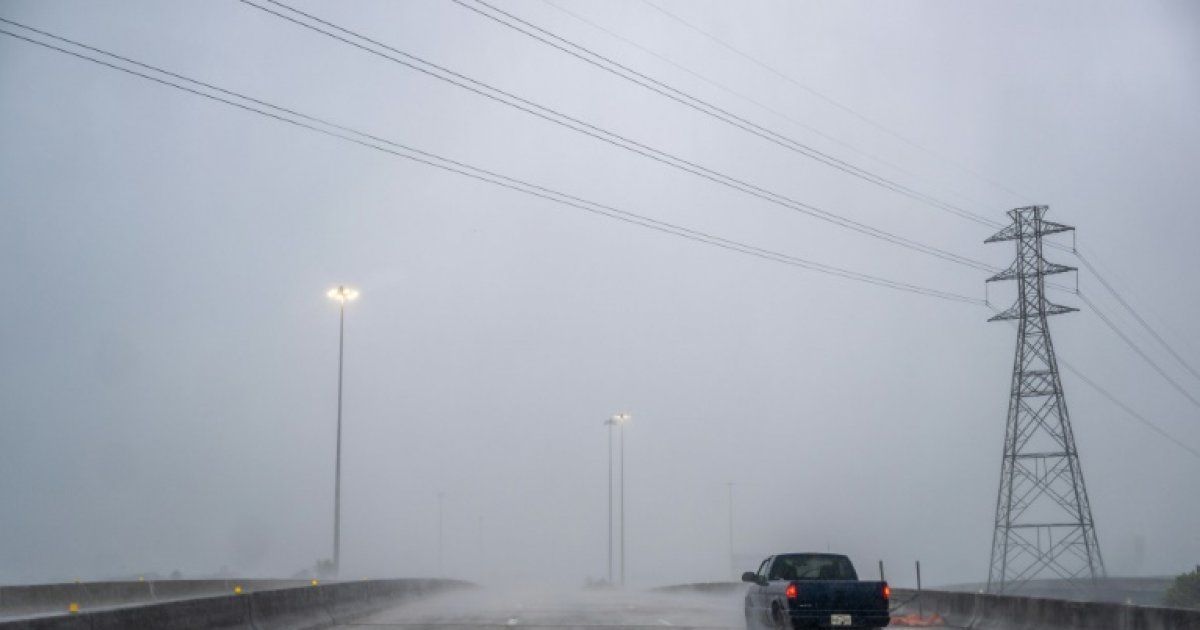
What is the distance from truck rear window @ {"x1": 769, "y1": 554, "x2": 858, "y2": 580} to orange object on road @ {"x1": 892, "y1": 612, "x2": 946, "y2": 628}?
16.3ft

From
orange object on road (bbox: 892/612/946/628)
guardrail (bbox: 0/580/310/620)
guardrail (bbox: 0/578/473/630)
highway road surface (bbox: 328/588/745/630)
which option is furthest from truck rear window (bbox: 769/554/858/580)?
guardrail (bbox: 0/580/310/620)

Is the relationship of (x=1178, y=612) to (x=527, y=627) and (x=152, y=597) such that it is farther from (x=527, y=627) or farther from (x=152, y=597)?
(x=152, y=597)

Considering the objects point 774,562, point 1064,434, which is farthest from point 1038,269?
point 774,562

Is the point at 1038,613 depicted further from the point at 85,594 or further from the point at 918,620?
the point at 85,594

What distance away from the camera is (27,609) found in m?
28.6

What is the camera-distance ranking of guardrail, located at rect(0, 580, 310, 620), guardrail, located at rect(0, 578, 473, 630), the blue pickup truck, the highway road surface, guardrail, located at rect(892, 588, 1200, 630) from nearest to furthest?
guardrail, located at rect(0, 578, 473, 630), guardrail, located at rect(892, 588, 1200, 630), the blue pickup truck, the highway road surface, guardrail, located at rect(0, 580, 310, 620)

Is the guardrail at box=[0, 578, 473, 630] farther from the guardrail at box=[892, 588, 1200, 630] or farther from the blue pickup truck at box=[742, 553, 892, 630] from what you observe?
the guardrail at box=[892, 588, 1200, 630]

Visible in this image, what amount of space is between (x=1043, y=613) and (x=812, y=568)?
4.13 m

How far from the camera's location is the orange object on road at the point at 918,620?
2541cm

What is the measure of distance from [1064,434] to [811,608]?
1012 inches

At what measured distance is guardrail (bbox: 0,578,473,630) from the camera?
1404 centimetres

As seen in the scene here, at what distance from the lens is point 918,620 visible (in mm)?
26453

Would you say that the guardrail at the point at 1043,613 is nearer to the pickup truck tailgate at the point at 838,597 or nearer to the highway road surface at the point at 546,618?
the pickup truck tailgate at the point at 838,597

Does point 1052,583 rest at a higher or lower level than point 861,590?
lower
